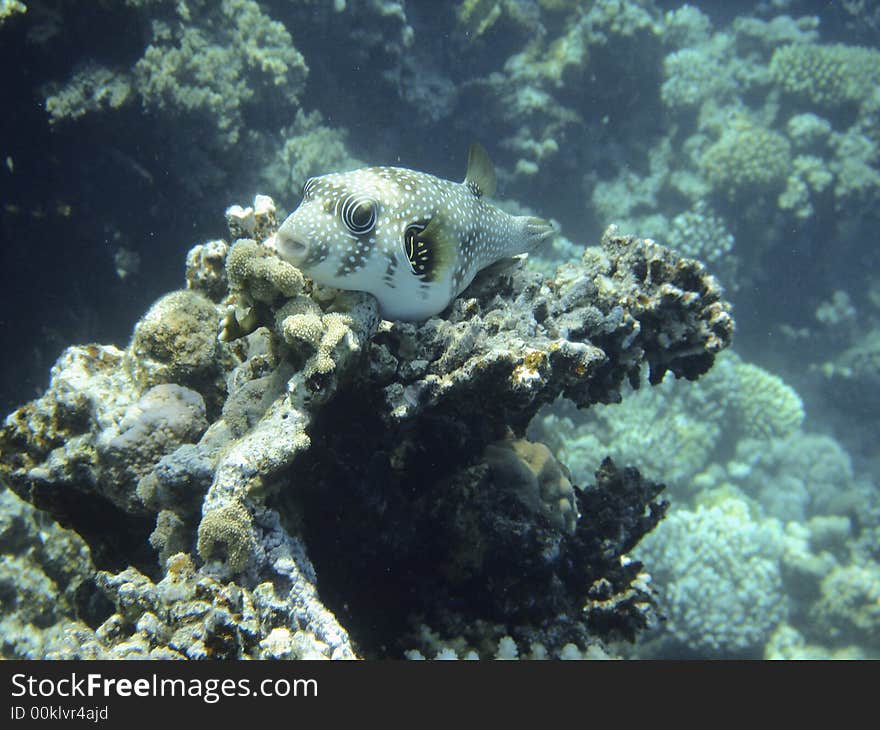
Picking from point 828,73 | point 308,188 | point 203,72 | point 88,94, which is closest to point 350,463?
→ point 308,188

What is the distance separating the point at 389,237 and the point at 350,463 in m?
1.35

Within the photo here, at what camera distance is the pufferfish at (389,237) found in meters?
2.96

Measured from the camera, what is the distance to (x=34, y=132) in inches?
299

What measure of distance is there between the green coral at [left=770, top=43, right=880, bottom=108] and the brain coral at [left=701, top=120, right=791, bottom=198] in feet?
9.06

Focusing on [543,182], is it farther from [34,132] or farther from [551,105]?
[34,132]

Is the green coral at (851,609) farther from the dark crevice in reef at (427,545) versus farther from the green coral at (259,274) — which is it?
the green coral at (259,274)

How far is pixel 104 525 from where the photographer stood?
12.4 ft

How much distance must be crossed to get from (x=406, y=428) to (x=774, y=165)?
574 inches

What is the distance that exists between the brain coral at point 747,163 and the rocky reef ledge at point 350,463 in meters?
11.6

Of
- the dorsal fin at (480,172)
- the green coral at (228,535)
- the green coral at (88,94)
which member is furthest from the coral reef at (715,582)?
the green coral at (88,94)

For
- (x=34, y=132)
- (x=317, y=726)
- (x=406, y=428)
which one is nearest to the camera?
(x=317, y=726)

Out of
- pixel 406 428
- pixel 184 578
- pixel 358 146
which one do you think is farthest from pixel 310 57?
pixel 184 578

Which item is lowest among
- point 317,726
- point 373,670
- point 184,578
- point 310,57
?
point 317,726

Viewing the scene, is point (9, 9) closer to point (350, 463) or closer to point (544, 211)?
point (350, 463)
